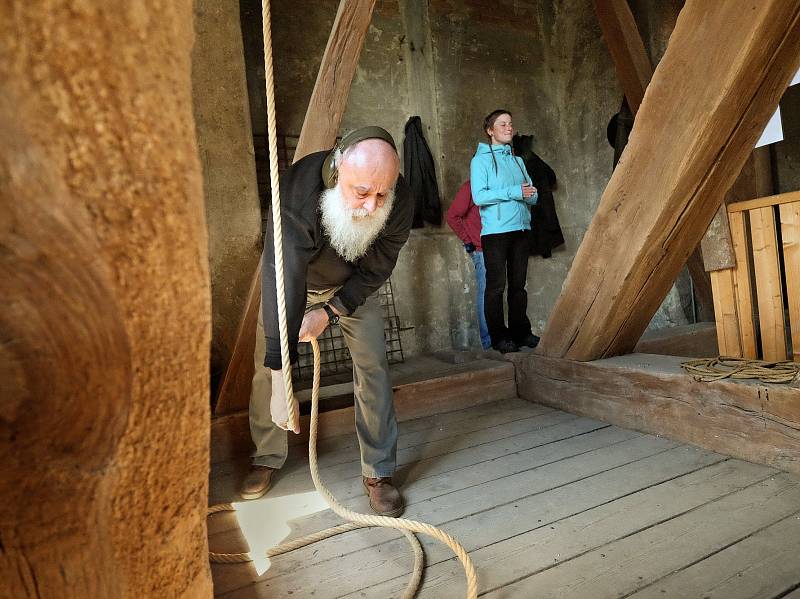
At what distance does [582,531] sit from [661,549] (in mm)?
216

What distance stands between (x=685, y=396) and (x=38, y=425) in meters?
2.25

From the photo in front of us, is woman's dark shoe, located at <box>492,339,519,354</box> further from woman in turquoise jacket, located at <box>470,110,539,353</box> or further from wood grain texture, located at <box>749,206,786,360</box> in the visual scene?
wood grain texture, located at <box>749,206,786,360</box>

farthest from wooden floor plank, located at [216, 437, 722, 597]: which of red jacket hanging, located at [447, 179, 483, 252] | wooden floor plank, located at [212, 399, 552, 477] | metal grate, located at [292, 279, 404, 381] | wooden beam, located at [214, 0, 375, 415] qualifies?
red jacket hanging, located at [447, 179, 483, 252]

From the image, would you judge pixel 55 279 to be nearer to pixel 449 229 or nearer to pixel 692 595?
pixel 692 595

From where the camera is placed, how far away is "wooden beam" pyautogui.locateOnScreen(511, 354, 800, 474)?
1.79 meters

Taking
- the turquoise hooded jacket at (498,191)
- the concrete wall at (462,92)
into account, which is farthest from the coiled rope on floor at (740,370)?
the concrete wall at (462,92)

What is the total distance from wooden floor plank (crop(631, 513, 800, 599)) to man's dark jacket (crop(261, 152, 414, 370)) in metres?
1.16

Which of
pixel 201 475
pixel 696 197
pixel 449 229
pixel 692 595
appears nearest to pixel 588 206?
pixel 449 229

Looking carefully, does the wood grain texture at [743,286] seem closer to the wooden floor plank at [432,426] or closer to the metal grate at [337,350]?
the wooden floor plank at [432,426]

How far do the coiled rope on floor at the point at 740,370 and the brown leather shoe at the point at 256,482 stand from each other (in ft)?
5.75

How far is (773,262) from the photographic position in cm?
227

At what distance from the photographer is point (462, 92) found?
4480 mm

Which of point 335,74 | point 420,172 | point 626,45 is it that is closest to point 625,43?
point 626,45

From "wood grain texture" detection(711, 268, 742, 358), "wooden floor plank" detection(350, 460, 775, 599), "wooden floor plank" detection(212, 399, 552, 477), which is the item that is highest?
"wood grain texture" detection(711, 268, 742, 358)
